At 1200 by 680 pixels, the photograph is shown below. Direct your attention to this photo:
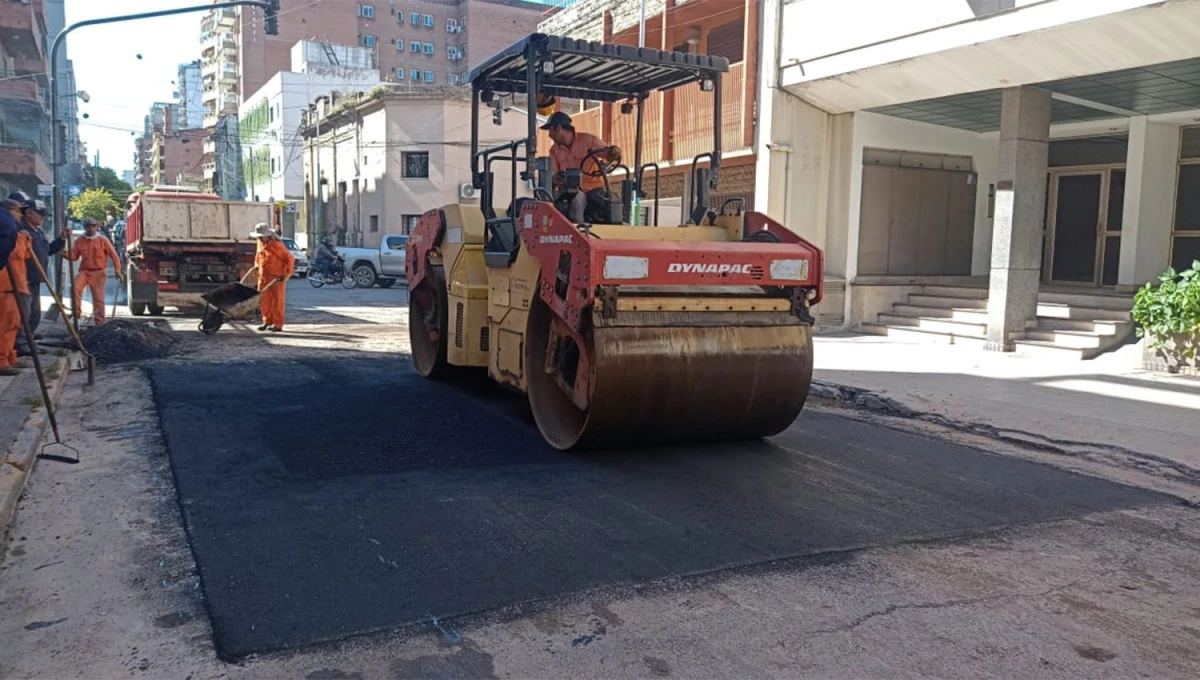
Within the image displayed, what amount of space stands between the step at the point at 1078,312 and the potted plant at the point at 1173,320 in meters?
1.30

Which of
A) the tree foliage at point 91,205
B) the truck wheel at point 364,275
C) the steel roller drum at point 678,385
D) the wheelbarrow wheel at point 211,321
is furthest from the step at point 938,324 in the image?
the tree foliage at point 91,205

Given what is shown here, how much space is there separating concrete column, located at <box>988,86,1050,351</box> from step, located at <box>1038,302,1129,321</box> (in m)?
0.48

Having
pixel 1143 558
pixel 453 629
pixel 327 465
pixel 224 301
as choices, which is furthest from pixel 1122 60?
pixel 224 301

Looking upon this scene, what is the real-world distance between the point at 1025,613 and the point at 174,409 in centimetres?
657

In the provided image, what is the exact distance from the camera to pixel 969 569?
4.32 m

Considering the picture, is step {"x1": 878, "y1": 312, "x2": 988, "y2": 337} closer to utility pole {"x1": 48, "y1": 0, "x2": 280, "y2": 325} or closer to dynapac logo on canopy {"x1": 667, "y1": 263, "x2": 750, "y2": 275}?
dynapac logo on canopy {"x1": 667, "y1": 263, "x2": 750, "y2": 275}

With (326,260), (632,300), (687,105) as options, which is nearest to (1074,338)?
(687,105)

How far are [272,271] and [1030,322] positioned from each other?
10.6m

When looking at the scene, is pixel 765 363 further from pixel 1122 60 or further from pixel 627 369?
pixel 1122 60

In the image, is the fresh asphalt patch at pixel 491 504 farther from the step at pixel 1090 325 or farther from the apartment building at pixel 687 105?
the apartment building at pixel 687 105

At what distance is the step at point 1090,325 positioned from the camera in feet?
38.0

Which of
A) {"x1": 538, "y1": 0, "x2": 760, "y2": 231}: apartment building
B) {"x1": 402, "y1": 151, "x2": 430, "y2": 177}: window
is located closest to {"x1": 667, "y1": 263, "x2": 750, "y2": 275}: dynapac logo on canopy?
{"x1": 538, "y1": 0, "x2": 760, "y2": 231}: apartment building

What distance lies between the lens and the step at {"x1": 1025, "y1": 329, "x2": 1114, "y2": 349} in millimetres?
11531

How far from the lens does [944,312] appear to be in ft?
46.2
